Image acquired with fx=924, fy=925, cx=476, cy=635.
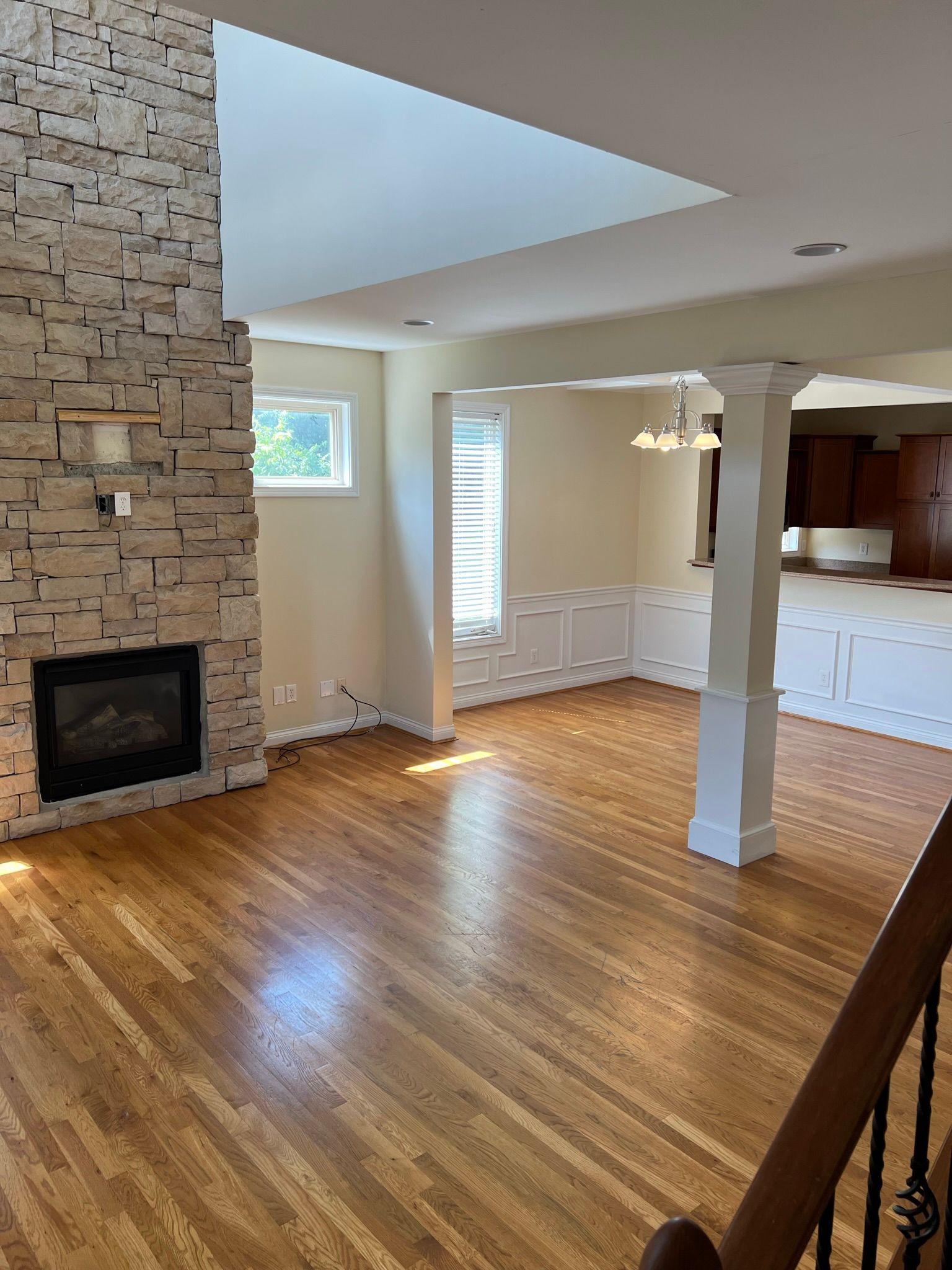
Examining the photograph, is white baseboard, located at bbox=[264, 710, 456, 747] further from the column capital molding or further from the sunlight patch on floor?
the column capital molding

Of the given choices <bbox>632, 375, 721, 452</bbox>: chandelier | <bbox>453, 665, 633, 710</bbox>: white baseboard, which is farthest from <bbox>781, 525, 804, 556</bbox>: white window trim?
<bbox>632, 375, 721, 452</bbox>: chandelier

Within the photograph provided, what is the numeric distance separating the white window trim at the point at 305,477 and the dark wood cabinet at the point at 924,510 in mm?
4787

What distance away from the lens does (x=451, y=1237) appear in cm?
Answer: 230

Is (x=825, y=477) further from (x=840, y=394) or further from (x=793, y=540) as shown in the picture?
(x=840, y=394)

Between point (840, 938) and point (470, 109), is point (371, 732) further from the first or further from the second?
point (470, 109)

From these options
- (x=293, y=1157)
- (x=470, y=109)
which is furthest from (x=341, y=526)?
(x=293, y=1157)

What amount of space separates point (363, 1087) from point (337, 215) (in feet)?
10.8

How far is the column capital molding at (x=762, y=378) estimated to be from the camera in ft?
13.2

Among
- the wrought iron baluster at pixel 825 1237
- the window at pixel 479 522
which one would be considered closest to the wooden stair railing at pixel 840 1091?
the wrought iron baluster at pixel 825 1237

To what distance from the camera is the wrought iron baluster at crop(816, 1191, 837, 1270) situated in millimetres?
883

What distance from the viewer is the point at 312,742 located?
246 inches

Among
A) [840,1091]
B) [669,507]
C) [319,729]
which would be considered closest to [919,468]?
[669,507]

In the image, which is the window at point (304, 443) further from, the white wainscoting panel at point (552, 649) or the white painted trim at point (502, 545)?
the white wainscoting panel at point (552, 649)

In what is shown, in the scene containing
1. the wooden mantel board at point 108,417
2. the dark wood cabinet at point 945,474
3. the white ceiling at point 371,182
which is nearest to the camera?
the white ceiling at point 371,182
